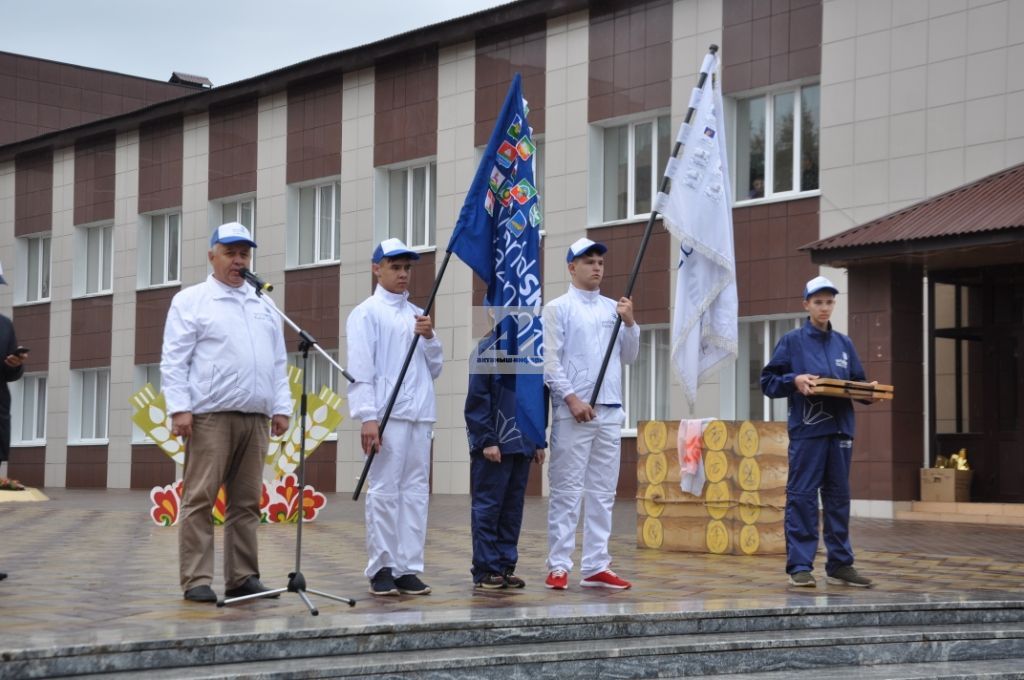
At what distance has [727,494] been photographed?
12.6 m

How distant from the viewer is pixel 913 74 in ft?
66.8

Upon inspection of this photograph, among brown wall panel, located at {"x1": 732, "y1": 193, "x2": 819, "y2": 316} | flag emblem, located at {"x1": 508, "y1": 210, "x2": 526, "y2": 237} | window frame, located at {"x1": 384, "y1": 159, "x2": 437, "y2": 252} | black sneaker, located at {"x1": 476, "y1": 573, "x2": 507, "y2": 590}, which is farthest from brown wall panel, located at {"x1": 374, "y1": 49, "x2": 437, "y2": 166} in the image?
black sneaker, located at {"x1": 476, "y1": 573, "x2": 507, "y2": 590}

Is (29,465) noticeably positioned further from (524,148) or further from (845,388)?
(845,388)

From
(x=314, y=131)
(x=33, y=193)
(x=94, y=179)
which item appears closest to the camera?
(x=314, y=131)

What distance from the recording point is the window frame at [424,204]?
28.4 metres

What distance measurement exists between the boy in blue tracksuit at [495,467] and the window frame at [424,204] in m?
19.0

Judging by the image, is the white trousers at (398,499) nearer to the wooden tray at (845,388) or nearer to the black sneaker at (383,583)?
the black sneaker at (383,583)

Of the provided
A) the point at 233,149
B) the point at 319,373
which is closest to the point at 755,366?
the point at 319,373

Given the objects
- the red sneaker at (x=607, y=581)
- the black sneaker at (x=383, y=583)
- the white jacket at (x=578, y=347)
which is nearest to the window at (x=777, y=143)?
the white jacket at (x=578, y=347)

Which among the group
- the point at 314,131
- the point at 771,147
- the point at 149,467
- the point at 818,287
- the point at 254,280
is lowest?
the point at 149,467

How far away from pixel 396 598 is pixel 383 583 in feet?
0.67

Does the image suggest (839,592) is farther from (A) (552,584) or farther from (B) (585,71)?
(B) (585,71)

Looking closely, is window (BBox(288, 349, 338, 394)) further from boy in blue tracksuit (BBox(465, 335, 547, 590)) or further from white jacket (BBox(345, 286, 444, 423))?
white jacket (BBox(345, 286, 444, 423))

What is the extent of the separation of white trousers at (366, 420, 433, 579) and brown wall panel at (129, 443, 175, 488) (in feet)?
82.2
